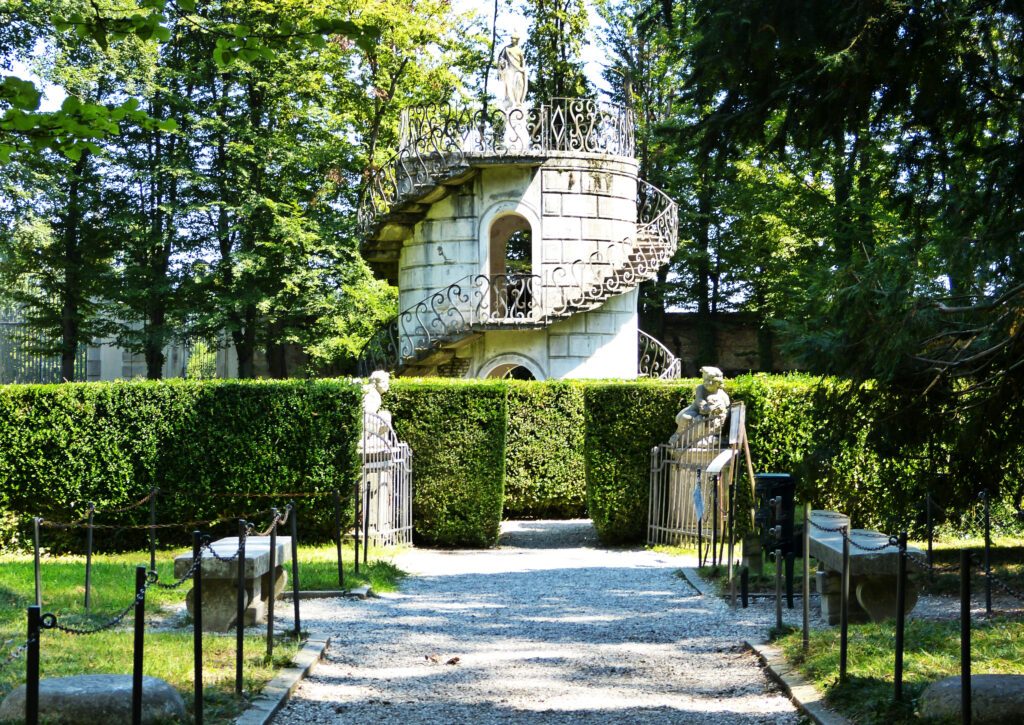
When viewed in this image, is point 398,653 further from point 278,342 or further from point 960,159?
point 278,342

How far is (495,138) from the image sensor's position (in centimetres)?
2423

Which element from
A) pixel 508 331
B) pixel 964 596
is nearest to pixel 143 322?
pixel 508 331

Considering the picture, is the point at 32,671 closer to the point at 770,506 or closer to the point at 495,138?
the point at 770,506

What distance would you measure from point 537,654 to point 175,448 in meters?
7.77

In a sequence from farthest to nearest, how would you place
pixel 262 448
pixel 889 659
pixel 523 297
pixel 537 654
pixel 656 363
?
1. pixel 656 363
2. pixel 523 297
3. pixel 262 448
4. pixel 537 654
5. pixel 889 659

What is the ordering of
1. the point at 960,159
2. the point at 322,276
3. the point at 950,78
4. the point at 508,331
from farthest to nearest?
the point at 322,276
the point at 508,331
the point at 960,159
the point at 950,78

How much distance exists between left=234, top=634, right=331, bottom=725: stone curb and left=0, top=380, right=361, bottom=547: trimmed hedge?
20.3 feet

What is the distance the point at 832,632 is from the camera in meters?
8.48

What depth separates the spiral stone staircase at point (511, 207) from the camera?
2417cm

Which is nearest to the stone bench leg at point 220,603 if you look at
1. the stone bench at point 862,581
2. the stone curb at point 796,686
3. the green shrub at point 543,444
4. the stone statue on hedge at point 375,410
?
the stone curb at point 796,686

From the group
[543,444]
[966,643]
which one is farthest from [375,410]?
[966,643]

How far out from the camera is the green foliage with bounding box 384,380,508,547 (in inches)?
625

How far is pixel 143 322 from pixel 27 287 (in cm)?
365

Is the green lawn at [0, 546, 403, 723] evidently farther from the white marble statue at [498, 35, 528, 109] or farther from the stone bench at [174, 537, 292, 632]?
the white marble statue at [498, 35, 528, 109]
